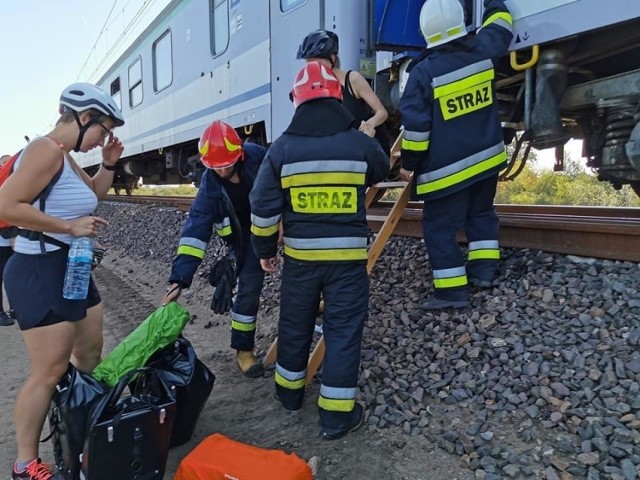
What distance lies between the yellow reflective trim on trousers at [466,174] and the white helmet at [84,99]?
1.98m

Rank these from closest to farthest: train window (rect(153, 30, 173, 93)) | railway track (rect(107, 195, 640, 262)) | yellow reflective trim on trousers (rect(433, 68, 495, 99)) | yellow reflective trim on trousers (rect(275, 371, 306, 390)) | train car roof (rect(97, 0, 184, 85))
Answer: yellow reflective trim on trousers (rect(275, 371, 306, 390)) < railway track (rect(107, 195, 640, 262)) < yellow reflective trim on trousers (rect(433, 68, 495, 99)) < train car roof (rect(97, 0, 184, 85)) < train window (rect(153, 30, 173, 93))

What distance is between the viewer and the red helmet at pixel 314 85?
281 centimetres

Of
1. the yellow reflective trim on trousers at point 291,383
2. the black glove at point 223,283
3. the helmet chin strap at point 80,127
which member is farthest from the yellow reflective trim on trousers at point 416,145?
the helmet chin strap at point 80,127

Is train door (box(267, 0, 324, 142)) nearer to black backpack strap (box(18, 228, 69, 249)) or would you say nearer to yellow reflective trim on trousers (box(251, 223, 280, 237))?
yellow reflective trim on trousers (box(251, 223, 280, 237))

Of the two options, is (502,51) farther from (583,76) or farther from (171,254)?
(171,254)

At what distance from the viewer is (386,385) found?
3125mm

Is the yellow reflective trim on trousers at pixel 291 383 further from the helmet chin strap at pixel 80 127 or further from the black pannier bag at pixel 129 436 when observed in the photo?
the helmet chin strap at pixel 80 127

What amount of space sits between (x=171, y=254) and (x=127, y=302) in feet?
6.05

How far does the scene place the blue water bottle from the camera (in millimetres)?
2455

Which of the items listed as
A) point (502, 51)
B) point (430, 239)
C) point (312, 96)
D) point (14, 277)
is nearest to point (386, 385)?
point (430, 239)

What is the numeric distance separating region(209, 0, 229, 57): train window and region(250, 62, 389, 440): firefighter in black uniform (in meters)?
5.19

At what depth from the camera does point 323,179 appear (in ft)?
9.13

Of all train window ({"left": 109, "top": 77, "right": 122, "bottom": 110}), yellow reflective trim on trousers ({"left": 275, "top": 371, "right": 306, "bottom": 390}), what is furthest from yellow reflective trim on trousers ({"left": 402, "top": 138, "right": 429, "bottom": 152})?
train window ({"left": 109, "top": 77, "right": 122, "bottom": 110})

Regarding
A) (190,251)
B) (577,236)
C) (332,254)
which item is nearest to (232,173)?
(190,251)
